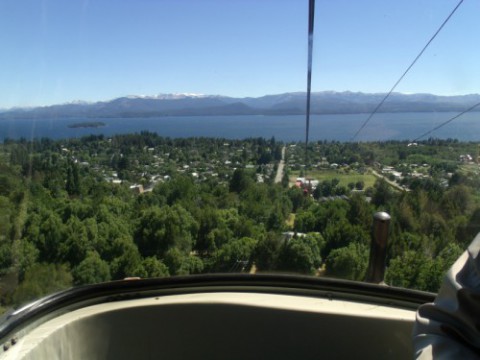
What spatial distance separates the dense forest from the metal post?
107mm

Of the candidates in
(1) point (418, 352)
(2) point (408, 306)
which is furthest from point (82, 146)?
(1) point (418, 352)

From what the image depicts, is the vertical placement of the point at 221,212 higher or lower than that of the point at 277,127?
lower

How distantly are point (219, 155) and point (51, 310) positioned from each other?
3.45 meters

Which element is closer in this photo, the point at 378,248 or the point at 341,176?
the point at 378,248

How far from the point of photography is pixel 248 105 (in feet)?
13.3

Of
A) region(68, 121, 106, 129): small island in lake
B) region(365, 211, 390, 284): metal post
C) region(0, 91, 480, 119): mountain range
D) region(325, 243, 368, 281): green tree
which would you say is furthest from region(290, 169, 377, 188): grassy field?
region(68, 121, 106, 129): small island in lake

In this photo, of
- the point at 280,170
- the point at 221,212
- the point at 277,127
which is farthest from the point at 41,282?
the point at 277,127

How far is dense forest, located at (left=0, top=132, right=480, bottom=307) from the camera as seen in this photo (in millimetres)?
1969

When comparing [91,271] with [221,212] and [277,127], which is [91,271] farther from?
[277,127]

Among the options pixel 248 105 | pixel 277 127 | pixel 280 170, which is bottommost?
pixel 280 170

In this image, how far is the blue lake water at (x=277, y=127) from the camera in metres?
2.21

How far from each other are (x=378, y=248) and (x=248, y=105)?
2569 millimetres

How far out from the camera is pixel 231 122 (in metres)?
5.15

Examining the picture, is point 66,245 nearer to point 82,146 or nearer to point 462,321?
point 82,146
